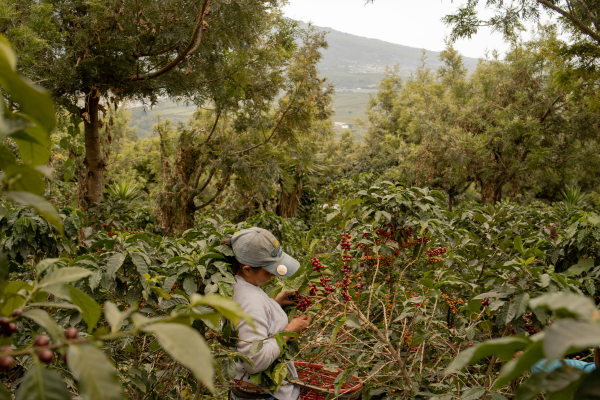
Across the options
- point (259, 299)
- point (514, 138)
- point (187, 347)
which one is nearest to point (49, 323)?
point (187, 347)

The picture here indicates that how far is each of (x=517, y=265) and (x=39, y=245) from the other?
8.53 ft

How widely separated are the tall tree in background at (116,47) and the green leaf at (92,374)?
12.3ft

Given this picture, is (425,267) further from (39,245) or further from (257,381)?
(39,245)

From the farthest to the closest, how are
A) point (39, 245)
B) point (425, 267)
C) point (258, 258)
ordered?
point (425, 267)
point (39, 245)
point (258, 258)

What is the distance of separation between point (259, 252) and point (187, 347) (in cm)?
133

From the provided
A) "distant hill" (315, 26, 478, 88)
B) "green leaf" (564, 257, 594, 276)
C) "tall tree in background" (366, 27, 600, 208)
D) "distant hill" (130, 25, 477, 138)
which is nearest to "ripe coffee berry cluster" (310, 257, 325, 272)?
"green leaf" (564, 257, 594, 276)

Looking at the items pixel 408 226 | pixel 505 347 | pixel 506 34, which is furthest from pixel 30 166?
pixel 506 34

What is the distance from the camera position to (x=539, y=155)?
9.24 meters

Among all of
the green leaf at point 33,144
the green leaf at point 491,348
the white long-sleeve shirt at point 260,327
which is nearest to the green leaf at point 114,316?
the green leaf at point 33,144

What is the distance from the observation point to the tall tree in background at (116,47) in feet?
11.5

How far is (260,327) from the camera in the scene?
1.52 metres

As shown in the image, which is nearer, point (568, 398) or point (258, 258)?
point (568, 398)

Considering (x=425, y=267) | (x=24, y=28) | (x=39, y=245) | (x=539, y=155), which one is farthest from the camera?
(x=539, y=155)

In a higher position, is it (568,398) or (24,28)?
(24,28)
